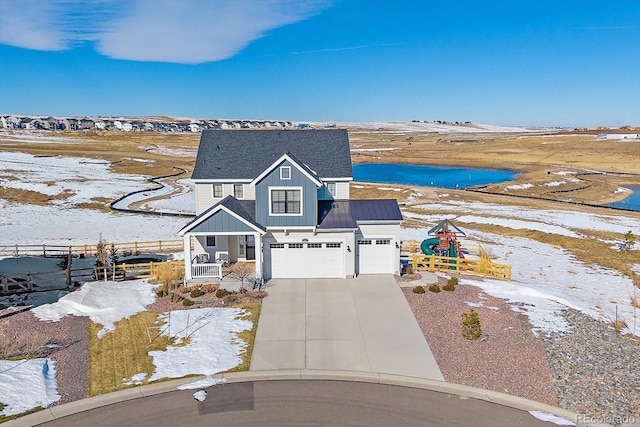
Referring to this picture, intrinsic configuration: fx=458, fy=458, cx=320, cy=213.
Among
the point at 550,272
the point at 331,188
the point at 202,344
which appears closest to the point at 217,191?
the point at 331,188

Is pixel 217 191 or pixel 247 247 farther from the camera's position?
pixel 247 247

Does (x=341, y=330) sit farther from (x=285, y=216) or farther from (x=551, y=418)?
(x=551, y=418)

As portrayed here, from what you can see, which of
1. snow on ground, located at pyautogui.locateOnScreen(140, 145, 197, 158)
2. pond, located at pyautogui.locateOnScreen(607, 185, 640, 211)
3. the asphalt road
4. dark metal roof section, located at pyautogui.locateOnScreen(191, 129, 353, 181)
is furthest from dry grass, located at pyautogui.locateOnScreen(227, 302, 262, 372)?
snow on ground, located at pyautogui.locateOnScreen(140, 145, 197, 158)

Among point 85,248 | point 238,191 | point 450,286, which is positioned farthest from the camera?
point 85,248

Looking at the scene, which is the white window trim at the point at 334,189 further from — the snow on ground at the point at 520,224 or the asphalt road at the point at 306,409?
the snow on ground at the point at 520,224

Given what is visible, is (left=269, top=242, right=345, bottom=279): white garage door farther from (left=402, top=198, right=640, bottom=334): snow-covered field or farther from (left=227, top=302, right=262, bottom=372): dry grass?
(left=402, top=198, right=640, bottom=334): snow-covered field

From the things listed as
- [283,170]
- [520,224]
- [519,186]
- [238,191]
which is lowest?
[520,224]

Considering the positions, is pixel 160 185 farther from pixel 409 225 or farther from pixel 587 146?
pixel 587 146
